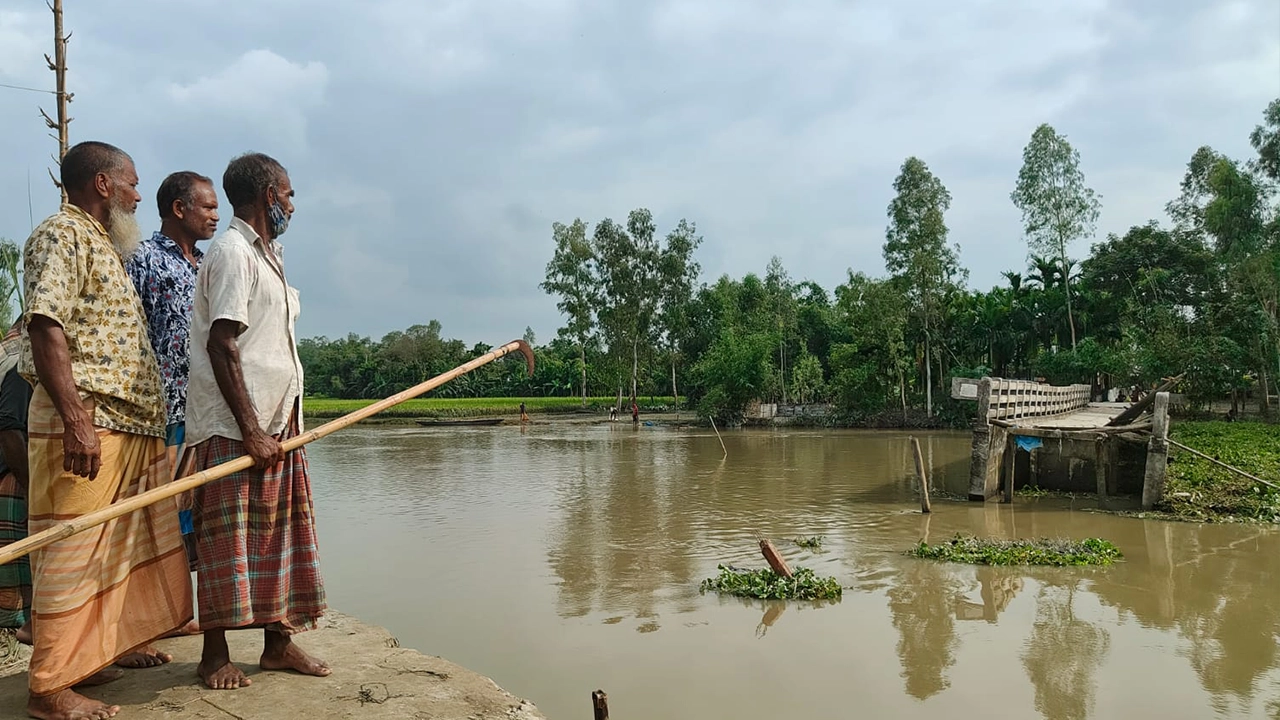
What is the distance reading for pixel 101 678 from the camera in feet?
9.46

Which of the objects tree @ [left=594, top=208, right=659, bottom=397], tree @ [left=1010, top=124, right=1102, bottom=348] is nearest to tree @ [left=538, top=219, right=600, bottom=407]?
tree @ [left=594, top=208, right=659, bottom=397]

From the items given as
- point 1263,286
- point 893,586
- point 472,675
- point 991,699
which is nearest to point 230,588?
point 472,675

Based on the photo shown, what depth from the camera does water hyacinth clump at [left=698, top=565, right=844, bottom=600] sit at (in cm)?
709

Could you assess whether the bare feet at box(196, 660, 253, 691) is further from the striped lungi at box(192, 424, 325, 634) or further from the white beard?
the white beard

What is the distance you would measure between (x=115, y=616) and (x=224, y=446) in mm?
632

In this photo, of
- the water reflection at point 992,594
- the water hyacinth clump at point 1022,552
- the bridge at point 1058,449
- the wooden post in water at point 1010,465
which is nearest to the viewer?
the water reflection at point 992,594

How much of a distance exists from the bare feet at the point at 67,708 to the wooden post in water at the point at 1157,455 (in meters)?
11.6

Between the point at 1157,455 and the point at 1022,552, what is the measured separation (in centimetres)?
389

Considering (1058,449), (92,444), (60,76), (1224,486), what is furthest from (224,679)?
(1058,449)

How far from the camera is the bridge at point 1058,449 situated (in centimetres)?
1088

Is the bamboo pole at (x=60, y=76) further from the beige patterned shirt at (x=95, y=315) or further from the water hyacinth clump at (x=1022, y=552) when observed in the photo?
the water hyacinth clump at (x=1022, y=552)

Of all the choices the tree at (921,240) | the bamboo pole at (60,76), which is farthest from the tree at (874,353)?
the bamboo pole at (60,76)

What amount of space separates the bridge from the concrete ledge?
9.64m

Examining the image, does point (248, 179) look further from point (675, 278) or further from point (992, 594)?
point (675, 278)
